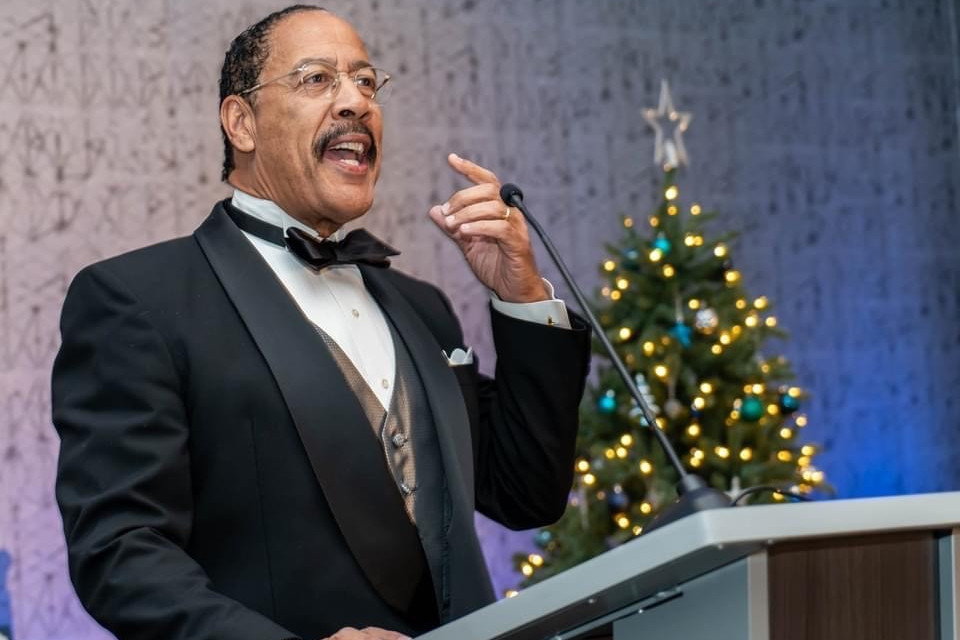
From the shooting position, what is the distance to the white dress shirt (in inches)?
71.7

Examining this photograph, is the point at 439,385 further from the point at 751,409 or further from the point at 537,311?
the point at 751,409

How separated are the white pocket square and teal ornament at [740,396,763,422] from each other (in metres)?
2.46

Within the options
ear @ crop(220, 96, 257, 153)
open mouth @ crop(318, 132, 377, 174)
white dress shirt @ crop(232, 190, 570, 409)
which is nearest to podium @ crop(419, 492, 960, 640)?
white dress shirt @ crop(232, 190, 570, 409)

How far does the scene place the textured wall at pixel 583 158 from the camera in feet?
13.8

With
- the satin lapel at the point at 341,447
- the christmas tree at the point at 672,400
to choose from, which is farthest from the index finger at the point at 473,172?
the christmas tree at the point at 672,400

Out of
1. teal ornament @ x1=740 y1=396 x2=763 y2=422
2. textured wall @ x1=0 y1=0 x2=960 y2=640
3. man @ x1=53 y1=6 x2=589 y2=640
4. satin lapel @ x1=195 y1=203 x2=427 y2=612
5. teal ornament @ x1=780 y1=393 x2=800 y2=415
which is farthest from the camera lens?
teal ornament @ x1=780 y1=393 x2=800 y2=415

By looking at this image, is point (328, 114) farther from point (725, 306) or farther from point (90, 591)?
point (725, 306)

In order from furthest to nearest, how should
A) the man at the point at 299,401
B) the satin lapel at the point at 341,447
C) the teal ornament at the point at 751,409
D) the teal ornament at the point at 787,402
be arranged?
the teal ornament at the point at 787,402, the teal ornament at the point at 751,409, the satin lapel at the point at 341,447, the man at the point at 299,401

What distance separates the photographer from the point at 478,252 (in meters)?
1.93

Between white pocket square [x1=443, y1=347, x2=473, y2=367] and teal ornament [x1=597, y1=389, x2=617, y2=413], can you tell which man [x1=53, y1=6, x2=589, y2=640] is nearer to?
white pocket square [x1=443, y1=347, x2=473, y2=367]

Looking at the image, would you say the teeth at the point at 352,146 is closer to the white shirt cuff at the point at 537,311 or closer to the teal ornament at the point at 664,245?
the white shirt cuff at the point at 537,311

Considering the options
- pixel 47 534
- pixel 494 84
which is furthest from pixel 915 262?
pixel 47 534

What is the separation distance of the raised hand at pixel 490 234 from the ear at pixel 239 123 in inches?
13.3

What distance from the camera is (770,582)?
1080mm
